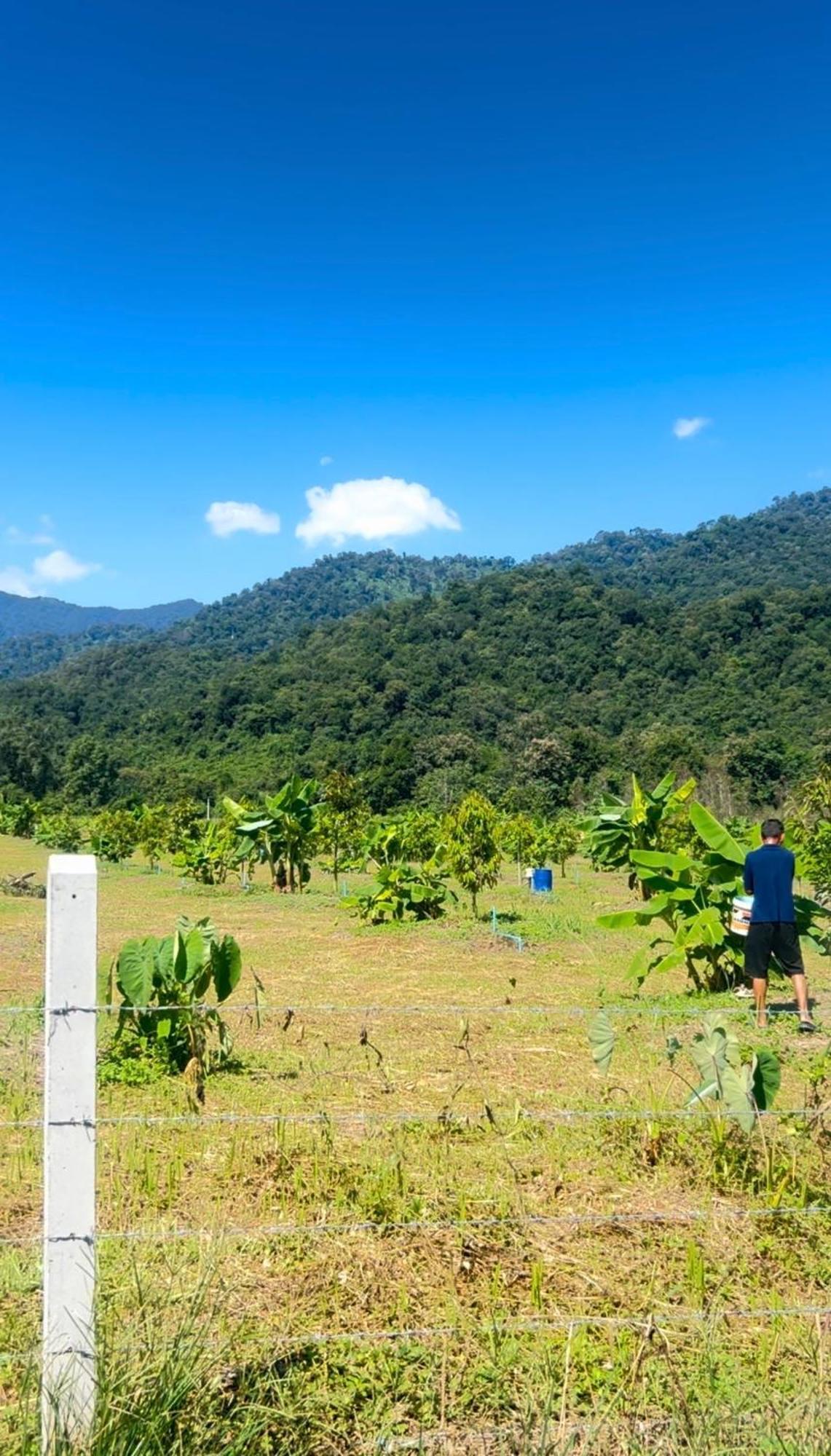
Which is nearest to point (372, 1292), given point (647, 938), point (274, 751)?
point (647, 938)

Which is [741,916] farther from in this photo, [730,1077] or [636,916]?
[730,1077]

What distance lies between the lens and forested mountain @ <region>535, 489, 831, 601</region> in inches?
4178

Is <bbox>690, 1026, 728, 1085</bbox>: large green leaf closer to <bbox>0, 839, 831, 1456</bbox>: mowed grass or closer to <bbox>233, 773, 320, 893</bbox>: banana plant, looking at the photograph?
<bbox>0, 839, 831, 1456</bbox>: mowed grass

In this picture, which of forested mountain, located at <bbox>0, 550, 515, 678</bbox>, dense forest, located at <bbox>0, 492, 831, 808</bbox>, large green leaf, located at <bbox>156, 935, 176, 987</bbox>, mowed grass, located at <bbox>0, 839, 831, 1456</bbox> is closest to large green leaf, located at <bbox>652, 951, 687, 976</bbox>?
mowed grass, located at <bbox>0, 839, 831, 1456</bbox>

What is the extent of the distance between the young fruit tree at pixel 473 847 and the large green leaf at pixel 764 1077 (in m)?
10.6

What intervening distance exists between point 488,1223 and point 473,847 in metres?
12.3

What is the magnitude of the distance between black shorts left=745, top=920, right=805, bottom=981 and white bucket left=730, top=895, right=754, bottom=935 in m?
0.79

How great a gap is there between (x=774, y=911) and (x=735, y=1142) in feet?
10.5

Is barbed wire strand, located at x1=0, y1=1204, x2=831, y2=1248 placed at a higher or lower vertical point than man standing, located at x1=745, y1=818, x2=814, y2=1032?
lower

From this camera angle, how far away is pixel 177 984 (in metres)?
5.93

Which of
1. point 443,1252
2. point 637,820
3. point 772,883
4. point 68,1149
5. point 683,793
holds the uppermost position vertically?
point 683,793

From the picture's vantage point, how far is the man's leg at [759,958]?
7398 millimetres

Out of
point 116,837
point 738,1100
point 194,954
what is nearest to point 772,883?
point 738,1100

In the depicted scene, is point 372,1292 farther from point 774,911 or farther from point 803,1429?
point 774,911
